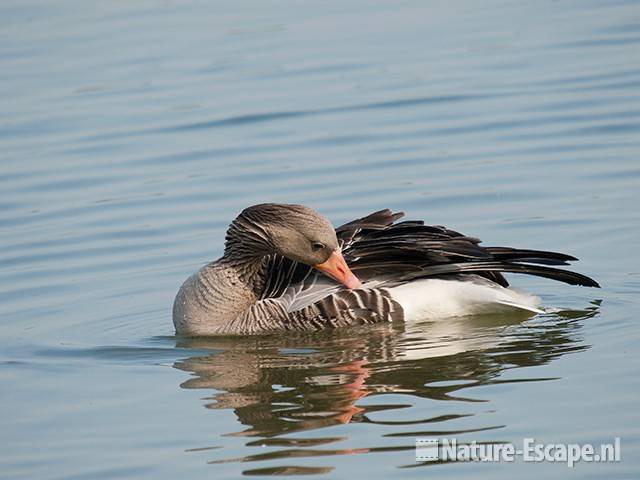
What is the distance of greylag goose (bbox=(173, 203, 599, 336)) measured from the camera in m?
12.2

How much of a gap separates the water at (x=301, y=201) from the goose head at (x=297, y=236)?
67cm

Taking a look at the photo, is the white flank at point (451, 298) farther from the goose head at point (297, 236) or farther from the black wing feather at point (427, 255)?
the goose head at point (297, 236)

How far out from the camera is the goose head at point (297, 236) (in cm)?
1204

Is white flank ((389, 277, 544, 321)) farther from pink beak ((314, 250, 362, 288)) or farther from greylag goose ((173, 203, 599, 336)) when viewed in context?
pink beak ((314, 250, 362, 288))

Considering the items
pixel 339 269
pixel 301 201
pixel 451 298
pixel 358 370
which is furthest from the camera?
pixel 301 201

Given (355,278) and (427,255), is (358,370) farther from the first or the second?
(427,255)

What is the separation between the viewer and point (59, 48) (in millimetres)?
24922

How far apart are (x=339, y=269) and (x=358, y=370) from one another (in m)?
1.32

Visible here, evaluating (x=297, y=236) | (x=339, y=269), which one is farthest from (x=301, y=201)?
(x=339, y=269)

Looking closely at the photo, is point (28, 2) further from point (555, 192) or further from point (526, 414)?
point (526, 414)

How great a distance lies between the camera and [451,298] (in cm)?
1241

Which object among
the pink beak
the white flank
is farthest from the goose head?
the white flank

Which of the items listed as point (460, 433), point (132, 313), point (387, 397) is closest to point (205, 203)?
point (132, 313)

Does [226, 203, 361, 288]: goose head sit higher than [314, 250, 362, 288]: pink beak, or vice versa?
[226, 203, 361, 288]: goose head
